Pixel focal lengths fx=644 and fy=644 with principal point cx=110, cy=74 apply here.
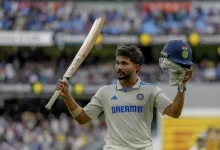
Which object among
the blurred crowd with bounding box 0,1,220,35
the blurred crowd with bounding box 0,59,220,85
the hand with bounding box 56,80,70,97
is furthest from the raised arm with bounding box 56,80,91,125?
the blurred crowd with bounding box 0,1,220,35

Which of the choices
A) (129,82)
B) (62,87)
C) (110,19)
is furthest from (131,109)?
(110,19)

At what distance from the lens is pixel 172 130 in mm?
13344

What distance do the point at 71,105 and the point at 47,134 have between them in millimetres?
15800

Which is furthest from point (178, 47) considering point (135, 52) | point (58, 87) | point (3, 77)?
point (3, 77)

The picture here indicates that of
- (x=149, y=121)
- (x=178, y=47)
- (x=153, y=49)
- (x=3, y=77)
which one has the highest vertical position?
(x=153, y=49)

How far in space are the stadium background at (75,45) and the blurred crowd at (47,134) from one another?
6 cm

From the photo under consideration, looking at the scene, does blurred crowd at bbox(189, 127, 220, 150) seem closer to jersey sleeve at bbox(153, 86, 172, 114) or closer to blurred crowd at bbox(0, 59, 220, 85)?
jersey sleeve at bbox(153, 86, 172, 114)

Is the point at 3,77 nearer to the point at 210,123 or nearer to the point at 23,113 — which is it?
the point at 23,113

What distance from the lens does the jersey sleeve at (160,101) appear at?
563cm

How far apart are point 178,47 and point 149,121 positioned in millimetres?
745

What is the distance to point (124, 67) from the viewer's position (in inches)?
223

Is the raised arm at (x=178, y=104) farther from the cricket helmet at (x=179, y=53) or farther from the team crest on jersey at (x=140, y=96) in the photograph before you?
the team crest on jersey at (x=140, y=96)

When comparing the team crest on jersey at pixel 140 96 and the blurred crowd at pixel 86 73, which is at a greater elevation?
the blurred crowd at pixel 86 73

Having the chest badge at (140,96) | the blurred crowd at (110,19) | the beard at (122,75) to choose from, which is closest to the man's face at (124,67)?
the beard at (122,75)
